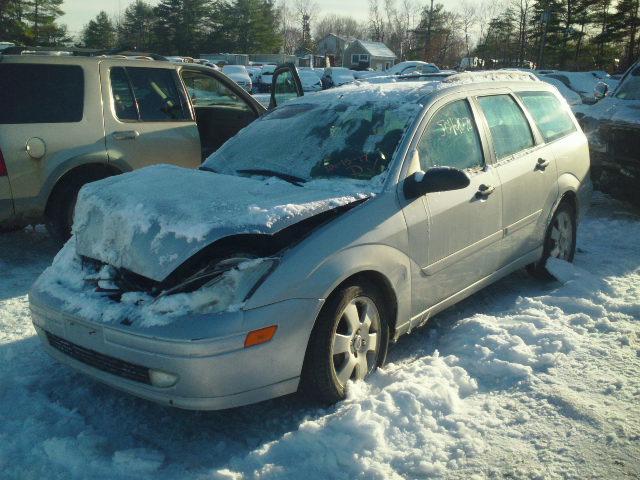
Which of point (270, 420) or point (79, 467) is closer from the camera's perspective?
point (79, 467)

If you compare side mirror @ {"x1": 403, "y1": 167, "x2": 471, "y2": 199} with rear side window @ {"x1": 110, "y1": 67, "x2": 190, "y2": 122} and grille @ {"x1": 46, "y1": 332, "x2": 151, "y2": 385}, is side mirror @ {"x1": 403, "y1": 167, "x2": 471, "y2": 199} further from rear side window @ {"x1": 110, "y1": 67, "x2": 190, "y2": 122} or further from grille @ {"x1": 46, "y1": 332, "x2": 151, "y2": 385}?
rear side window @ {"x1": 110, "y1": 67, "x2": 190, "y2": 122}

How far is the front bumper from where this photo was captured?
8.91 feet

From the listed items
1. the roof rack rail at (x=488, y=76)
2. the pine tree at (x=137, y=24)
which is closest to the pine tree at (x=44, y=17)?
the pine tree at (x=137, y=24)

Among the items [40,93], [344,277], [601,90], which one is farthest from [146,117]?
[601,90]

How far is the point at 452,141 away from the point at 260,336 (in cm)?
202

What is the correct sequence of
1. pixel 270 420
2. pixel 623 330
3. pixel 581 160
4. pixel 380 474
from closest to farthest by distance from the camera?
pixel 380 474 → pixel 270 420 → pixel 623 330 → pixel 581 160

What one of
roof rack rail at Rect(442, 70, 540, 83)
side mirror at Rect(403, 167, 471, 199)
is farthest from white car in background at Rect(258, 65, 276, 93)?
side mirror at Rect(403, 167, 471, 199)

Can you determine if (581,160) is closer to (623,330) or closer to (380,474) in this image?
(623,330)

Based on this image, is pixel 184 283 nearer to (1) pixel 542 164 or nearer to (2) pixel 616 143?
(1) pixel 542 164

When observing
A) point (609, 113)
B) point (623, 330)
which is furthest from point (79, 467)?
point (609, 113)

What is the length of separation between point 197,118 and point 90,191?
3.59 m

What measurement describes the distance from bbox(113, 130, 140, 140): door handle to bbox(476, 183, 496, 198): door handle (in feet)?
11.4

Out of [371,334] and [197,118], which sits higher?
[197,118]

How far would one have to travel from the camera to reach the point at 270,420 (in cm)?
319
